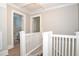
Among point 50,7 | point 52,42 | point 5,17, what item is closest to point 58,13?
point 50,7

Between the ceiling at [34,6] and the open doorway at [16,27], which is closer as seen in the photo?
the ceiling at [34,6]

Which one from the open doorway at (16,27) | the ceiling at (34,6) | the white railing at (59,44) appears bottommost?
the white railing at (59,44)

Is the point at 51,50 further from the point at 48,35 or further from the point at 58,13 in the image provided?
the point at 58,13

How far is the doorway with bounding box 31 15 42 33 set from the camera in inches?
63.4

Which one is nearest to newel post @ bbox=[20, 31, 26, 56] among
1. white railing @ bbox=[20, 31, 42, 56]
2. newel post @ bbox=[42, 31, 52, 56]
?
white railing @ bbox=[20, 31, 42, 56]

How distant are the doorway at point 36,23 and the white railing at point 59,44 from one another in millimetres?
160

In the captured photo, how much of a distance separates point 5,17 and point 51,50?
3.49ft

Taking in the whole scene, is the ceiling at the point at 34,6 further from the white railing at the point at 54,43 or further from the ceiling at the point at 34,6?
the white railing at the point at 54,43

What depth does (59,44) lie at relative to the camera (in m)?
1.62

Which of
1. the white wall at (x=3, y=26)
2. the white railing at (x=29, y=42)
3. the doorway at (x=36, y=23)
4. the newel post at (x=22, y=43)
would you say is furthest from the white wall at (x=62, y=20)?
the white wall at (x=3, y=26)

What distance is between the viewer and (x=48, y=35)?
61.6 inches

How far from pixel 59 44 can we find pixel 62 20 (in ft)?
1.47

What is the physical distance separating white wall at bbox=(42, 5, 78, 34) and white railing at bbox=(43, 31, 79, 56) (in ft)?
0.31

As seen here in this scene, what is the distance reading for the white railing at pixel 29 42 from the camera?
1.63m
